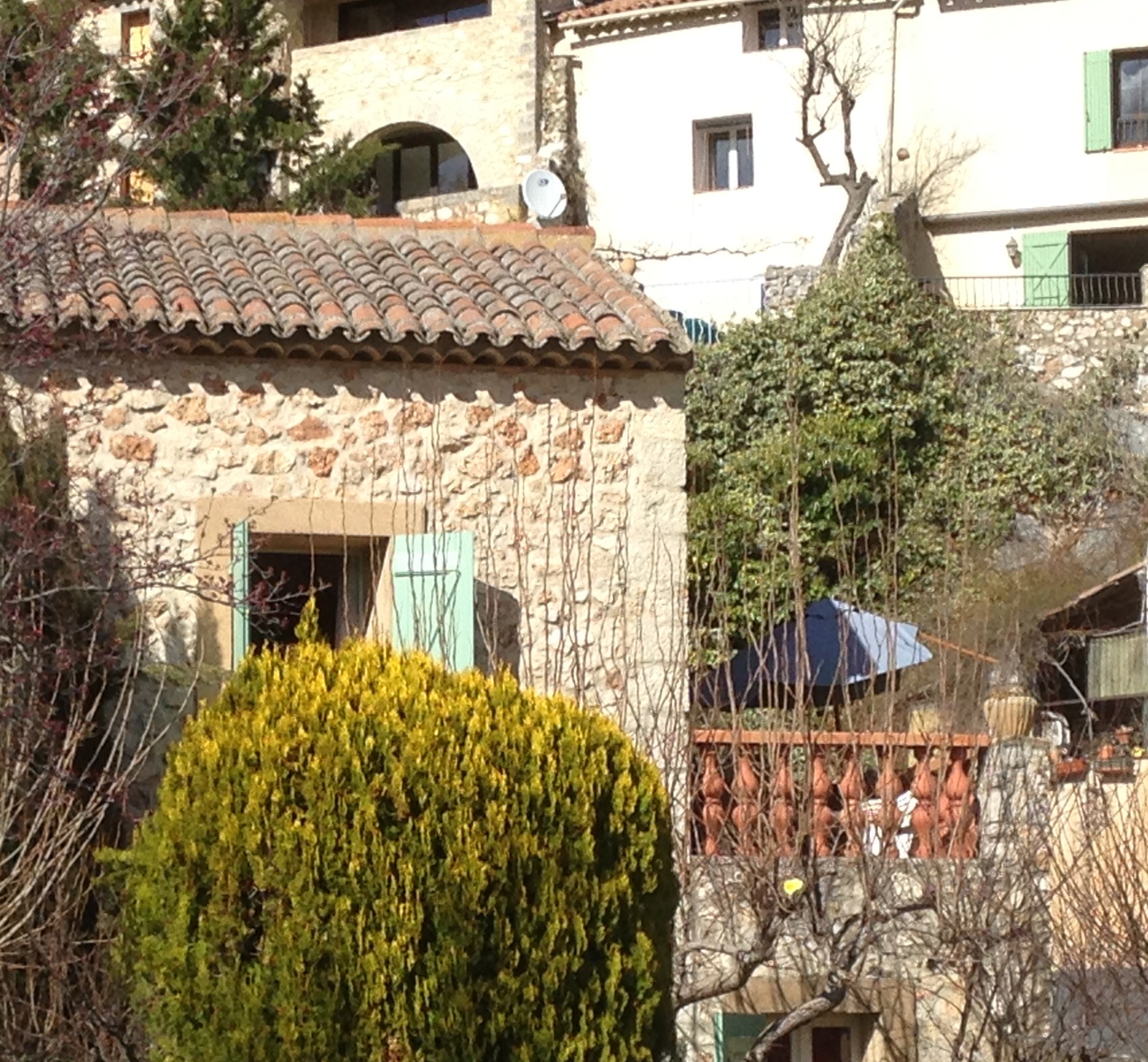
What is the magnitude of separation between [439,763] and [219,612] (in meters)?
4.01

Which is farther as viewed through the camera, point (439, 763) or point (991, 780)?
point (991, 780)

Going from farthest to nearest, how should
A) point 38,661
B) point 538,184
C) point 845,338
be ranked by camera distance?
point 845,338 → point 538,184 → point 38,661

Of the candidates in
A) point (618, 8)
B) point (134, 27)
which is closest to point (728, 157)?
point (618, 8)

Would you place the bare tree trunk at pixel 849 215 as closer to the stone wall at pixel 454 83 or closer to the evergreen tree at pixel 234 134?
the stone wall at pixel 454 83

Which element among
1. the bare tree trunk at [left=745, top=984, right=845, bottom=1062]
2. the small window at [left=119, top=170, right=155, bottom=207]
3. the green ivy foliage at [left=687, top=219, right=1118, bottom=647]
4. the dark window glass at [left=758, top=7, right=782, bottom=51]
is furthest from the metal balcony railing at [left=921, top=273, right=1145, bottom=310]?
the bare tree trunk at [left=745, top=984, right=845, bottom=1062]

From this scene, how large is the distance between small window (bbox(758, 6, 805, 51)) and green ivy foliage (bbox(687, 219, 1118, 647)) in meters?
5.06

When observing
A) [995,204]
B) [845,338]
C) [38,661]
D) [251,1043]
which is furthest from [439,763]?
[995,204]

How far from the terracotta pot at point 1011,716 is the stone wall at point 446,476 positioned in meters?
1.47

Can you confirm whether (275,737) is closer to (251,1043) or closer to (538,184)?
(251,1043)

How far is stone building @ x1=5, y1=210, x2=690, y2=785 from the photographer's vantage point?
1033 centimetres

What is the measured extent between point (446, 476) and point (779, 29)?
19902mm

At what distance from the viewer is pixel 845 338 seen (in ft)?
77.5

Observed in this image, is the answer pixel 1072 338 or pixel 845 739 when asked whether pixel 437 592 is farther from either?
pixel 1072 338

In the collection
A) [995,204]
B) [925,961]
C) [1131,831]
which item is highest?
[995,204]
